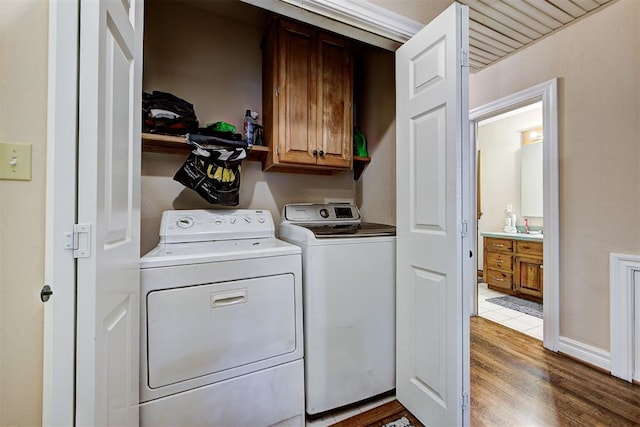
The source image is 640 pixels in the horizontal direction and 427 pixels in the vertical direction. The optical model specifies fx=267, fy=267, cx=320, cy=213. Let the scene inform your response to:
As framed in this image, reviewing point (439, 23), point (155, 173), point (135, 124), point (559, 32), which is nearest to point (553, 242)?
point (559, 32)

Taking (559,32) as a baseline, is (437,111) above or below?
below

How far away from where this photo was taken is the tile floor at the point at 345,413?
1.42 meters

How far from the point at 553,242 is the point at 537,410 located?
1246 millimetres

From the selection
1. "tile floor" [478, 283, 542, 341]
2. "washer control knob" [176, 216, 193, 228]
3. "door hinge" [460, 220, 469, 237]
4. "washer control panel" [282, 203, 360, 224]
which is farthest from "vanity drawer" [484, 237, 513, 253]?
"washer control knob" [176, 216, 193, 228]

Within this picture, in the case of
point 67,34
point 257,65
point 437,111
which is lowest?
point 67,34

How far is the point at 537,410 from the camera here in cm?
146

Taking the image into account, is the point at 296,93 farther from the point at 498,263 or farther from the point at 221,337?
the point at 498,263

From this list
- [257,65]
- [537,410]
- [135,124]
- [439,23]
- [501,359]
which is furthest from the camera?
[257,65]

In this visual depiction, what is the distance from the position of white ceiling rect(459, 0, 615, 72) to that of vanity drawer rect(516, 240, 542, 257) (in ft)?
7.30

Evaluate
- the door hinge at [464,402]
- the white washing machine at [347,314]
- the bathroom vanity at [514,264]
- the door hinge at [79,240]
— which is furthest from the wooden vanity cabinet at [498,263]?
the door hinge at [79,240]

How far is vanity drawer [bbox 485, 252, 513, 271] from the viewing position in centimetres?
354

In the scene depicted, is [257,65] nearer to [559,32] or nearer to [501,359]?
[559,32]

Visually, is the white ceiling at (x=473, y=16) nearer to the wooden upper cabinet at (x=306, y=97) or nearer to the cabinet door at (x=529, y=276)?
the wooden upper cabinet at (x=306, y=97)

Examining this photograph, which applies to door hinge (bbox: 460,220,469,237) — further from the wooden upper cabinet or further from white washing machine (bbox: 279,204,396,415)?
the wooden upper cabinet
